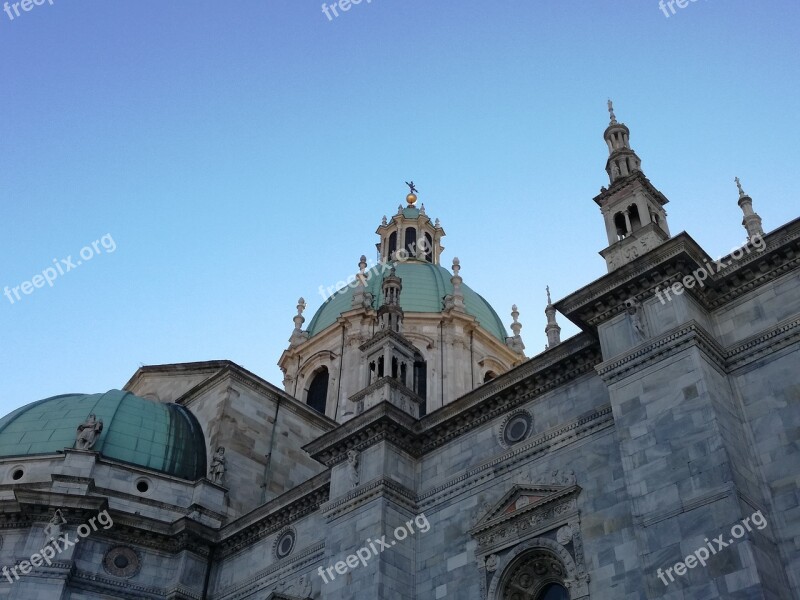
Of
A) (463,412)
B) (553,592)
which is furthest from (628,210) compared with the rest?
(553,592)

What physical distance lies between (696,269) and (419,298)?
29170mm

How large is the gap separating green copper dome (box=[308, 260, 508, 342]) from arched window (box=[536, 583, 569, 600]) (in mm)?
27573

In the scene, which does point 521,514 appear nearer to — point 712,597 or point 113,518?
point 712,597

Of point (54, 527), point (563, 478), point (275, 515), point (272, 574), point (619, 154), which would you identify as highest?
point (619, 154)

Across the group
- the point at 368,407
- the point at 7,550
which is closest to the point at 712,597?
the point at 368,407

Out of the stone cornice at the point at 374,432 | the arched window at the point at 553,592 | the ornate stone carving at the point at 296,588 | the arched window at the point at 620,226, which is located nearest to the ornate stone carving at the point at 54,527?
the ornate stone carving at the point at 296,588

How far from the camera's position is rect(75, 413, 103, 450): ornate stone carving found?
31500 millimetres

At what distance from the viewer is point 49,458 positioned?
31.3m

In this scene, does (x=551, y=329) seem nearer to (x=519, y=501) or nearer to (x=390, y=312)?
(x=390, y=312)

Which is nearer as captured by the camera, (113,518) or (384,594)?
(384,594)

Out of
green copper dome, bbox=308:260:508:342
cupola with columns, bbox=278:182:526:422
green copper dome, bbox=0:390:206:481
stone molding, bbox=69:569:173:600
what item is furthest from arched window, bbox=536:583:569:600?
→ green copper dome, bbox=308:260:508:342

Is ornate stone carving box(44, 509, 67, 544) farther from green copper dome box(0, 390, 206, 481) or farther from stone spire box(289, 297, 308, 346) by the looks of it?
stone spire box(289, 297, 308, 346)

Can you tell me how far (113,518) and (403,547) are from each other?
12.1 m

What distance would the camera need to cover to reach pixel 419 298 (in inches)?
1875
